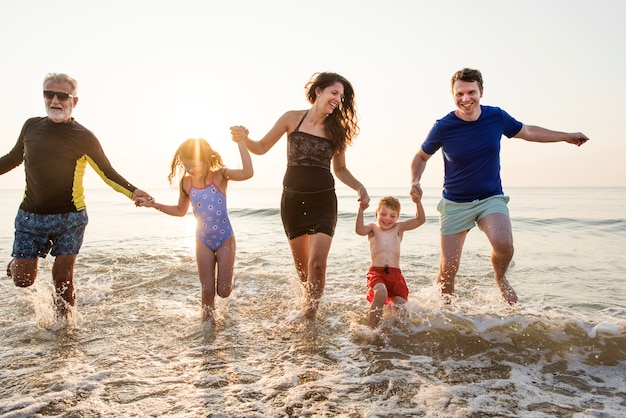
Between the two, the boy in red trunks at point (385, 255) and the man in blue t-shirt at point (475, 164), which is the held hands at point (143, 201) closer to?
the boy in red trunks at point (385, 255)

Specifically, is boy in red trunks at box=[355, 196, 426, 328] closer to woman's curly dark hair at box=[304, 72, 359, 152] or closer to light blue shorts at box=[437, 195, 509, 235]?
light blue shorts at box=[437, 195, 509, 235]

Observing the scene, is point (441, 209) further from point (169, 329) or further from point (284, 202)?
point (169, 329)

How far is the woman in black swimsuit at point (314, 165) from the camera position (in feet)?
16.1

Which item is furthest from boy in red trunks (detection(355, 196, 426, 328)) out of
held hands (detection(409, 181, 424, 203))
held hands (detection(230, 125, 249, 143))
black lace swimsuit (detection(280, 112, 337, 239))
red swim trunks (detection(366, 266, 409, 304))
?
held hands (detection(230, 125, 249, 143))

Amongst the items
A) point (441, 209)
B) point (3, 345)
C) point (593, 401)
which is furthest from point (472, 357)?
point (3, 345)

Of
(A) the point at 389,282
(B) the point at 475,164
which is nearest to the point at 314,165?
(A) the point at 389,282

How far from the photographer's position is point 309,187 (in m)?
4.91

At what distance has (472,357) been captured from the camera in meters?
4.14

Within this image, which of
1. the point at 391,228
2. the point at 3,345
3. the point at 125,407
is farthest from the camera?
the point at 391,228

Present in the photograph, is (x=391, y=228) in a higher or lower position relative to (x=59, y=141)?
lower

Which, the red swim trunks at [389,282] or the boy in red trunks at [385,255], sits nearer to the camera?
the boy in red trunks at [385,255]

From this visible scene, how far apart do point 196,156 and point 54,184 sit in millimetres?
1397

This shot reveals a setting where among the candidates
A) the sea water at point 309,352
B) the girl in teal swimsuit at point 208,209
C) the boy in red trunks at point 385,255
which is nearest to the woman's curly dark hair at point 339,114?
the boy in red trunks at point 385,255

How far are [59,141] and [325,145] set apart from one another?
2.64m
